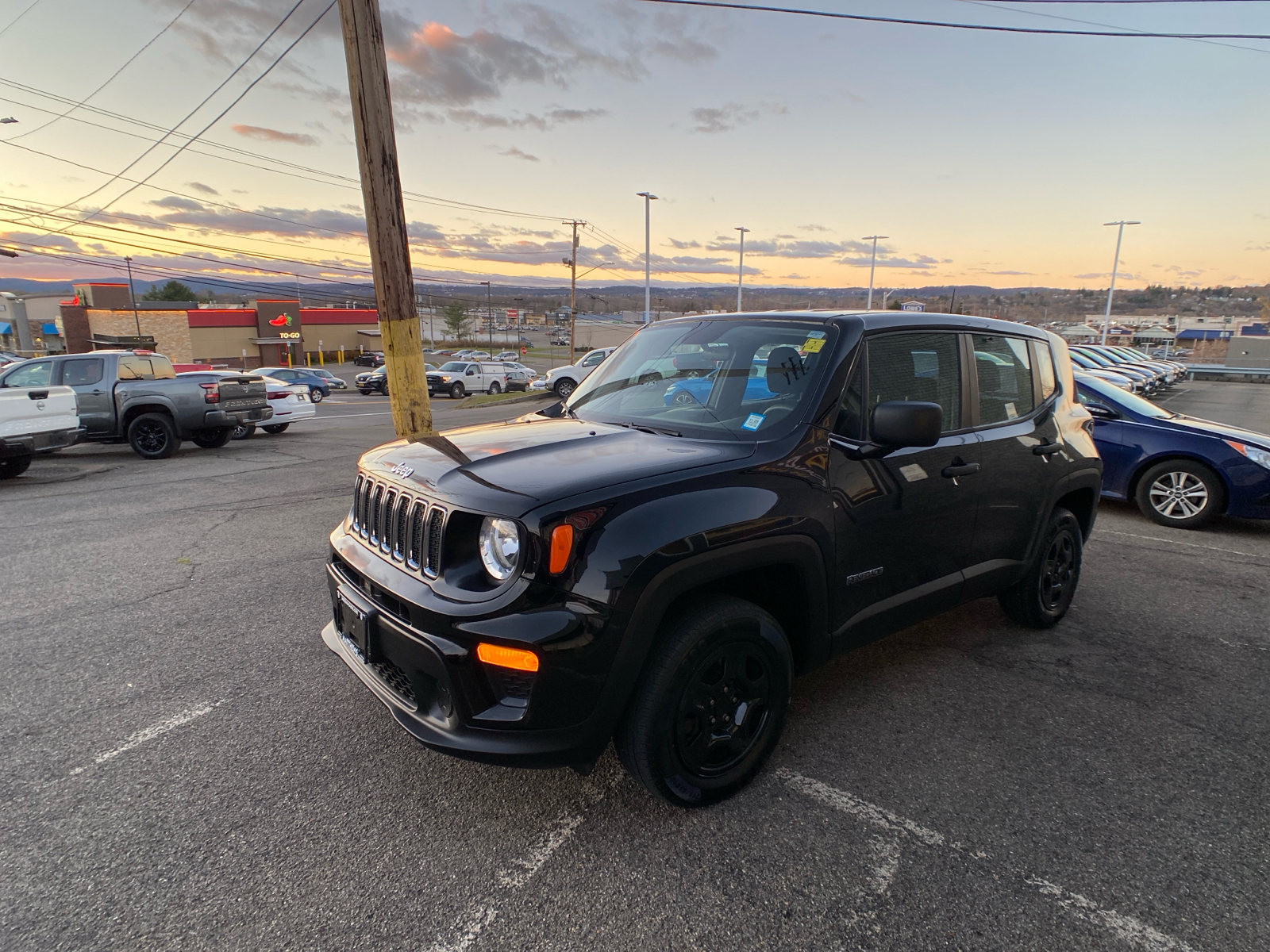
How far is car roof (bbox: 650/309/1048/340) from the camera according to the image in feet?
10.1

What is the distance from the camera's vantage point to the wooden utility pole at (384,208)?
6.67 meters

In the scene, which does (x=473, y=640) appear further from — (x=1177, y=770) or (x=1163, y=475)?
(x=1163, y=475)

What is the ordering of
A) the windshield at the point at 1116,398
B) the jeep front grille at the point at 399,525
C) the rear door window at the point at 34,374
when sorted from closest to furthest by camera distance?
the jeep front grille at the point at 399,525 → the windshield at the point at 1116,398 → the rear door window at the point at 34,374

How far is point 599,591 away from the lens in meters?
2.11

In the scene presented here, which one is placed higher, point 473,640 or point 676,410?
point 676,410

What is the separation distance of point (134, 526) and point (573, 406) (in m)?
5.42

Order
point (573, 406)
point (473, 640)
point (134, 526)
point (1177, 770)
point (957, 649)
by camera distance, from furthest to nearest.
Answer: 1. point (134, 526)
2. point (957, 649)
3. point (573, 406)
4. point (1177, 770)
5. point (473, 640)

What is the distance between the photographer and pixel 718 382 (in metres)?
3.12

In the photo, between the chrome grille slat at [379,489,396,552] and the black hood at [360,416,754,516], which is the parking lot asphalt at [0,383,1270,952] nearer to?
the chrome grille slat at [379,489,396,552]

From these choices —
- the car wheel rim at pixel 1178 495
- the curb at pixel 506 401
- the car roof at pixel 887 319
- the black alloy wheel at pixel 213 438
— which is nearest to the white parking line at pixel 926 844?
the car roof at pixel 887 319

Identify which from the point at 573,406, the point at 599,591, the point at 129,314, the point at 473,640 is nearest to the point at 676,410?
the point at 573,406

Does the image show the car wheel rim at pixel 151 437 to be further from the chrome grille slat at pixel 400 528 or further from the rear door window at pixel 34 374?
the chrome grille slat at pixel 400 528

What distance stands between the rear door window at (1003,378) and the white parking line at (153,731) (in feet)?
13.4

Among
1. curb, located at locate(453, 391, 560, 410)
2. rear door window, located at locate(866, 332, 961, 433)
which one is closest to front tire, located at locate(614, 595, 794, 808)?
rear door window, located at locate(866, 332, 961, 433)
